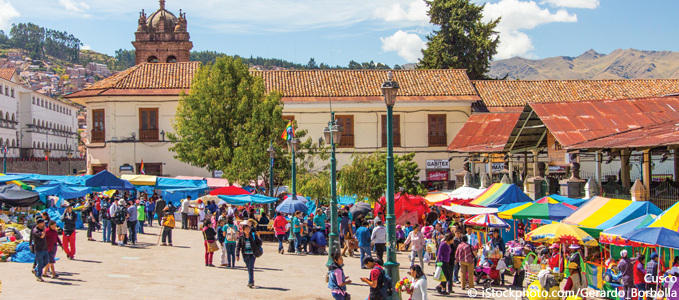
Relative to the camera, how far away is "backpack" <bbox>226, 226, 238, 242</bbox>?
14.3m

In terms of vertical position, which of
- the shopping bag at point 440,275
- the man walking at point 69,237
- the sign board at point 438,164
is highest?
the sign board at point 438,164

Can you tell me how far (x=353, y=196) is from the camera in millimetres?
24891

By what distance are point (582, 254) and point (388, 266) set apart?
6112mm

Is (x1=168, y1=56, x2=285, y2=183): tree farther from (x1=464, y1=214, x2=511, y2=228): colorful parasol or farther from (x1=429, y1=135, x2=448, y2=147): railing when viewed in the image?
(x1=464, y1=214, x2=511, y2=228): colorful parasol

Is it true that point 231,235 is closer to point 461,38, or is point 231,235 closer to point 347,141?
point 347,141

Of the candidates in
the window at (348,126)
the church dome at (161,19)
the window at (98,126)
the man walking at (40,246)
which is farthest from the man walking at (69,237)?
the church dome at (161,19)

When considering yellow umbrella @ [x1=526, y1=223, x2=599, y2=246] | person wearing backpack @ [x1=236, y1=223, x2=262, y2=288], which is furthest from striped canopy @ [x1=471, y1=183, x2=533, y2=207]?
person wearing backpack @ [x1=236, y1=223, x2=262, y2=288]

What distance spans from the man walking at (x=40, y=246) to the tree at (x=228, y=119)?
1417 cm

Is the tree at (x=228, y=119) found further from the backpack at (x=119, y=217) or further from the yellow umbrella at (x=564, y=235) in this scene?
the yellow umbrella at (x=564, y=235)

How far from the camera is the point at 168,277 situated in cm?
1305

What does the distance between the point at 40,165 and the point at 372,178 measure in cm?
4231

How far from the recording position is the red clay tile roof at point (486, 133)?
2441 cm

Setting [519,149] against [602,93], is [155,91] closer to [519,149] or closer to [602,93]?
[519,149]

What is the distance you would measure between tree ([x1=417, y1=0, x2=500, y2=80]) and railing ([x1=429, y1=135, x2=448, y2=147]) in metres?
13.5
